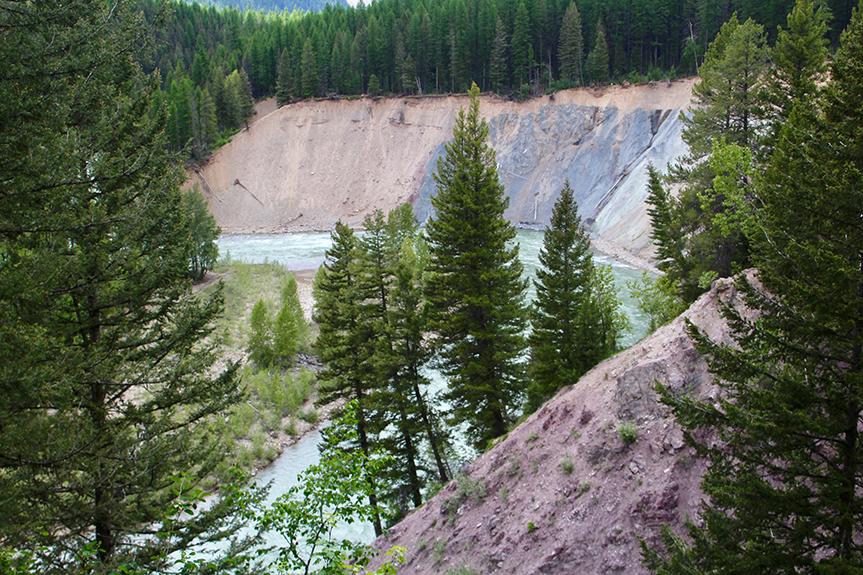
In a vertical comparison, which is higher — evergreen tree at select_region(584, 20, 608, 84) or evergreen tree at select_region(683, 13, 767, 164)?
evergreen tree at select_region(584, 20, 608, 84)

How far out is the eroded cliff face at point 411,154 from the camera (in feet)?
209

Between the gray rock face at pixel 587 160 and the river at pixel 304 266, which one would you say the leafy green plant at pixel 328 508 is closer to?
the river at pixel 304 266

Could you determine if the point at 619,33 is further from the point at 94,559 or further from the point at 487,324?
the point at 94,559

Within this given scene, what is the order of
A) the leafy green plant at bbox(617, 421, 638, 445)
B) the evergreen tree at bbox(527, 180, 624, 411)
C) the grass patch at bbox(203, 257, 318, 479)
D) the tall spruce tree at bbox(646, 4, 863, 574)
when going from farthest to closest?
the grass patch at bbox(203, 257, 318, 479) → the evergreen tree at bbox(527, 180, 624, 411) → the leafy green plant at bbox(617, 421, 638, 445) → the tall spruce tree at bbox(646, 4, 863, 574)

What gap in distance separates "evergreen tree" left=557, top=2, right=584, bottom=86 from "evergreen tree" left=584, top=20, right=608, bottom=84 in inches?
60.7

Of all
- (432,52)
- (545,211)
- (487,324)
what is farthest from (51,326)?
(432,52)

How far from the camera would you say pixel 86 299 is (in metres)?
9.25

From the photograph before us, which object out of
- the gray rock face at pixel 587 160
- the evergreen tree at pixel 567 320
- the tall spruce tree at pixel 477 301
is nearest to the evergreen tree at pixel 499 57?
the gray rock face at pixel 587 160

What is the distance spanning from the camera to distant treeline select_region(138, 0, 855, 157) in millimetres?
72000

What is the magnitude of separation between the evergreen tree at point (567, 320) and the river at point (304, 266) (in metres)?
5.00

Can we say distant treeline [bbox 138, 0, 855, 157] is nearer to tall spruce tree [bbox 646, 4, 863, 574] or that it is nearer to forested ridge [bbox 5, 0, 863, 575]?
forested ridge [bbox 5, 0, 863, 575]

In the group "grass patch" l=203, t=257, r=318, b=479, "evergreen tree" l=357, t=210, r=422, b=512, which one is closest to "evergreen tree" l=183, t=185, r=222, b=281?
"grass patch" l=203, t=257, r=318, b=479

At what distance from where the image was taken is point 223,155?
81.1 meters

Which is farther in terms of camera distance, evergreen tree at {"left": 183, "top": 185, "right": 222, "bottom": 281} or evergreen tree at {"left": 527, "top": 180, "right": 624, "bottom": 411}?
evergreen tree at {"left": 183, "top": 185, "right": 222, "bottom": 281}
